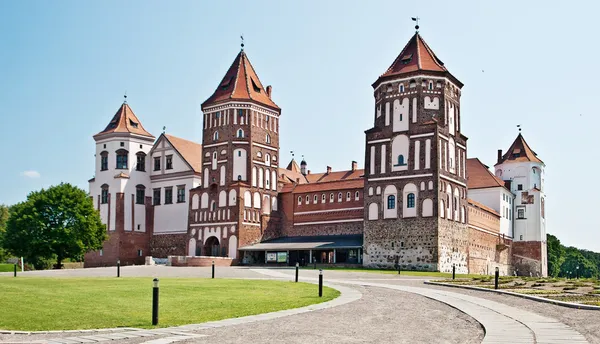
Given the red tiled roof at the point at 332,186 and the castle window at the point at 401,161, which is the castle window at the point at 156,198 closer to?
the red tiled roof at the point at 332,186

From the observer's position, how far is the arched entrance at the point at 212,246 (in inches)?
2766

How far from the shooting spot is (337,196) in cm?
7000

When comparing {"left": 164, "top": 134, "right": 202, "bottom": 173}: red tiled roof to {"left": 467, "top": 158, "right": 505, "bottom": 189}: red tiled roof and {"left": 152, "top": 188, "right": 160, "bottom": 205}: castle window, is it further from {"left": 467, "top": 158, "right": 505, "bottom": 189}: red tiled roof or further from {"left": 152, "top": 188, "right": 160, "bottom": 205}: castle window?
{"left": 467, "top": 158, "right": 505, "bottom": 189}: red tiled roof

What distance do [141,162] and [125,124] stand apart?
15.1 ft

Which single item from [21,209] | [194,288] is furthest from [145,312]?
[21,209]

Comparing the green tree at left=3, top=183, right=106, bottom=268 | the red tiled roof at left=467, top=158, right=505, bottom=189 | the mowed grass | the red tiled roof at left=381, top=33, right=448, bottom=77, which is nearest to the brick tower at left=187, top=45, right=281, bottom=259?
the green tree at left=3, top=183, right=106, bottom=268

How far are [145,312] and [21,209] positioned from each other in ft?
164

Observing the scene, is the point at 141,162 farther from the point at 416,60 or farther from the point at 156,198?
the point at 416,60

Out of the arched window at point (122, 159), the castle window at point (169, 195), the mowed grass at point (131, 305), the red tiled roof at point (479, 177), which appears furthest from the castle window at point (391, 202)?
the mowed grass at point (131, 305)

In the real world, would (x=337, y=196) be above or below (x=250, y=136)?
below

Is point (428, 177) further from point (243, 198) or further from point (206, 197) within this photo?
point (206, 197)

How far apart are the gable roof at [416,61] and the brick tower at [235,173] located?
1502 centimetres

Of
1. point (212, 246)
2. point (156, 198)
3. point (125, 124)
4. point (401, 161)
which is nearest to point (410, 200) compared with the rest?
point (401, 161)

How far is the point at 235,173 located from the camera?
7019 centimetres
